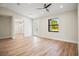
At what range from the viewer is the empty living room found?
1.81 meters

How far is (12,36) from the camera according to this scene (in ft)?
6.46

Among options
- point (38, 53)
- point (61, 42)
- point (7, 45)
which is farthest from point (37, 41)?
point (7, 45)

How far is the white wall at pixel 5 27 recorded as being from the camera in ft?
6.27

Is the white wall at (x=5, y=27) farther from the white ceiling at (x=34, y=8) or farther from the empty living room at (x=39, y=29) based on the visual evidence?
the white ceiling at (x=34, y=8)

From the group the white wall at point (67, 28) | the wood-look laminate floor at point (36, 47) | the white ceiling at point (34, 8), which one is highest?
the white ceiling at point (34, 8)

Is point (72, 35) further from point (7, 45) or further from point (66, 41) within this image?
point (7, 45)

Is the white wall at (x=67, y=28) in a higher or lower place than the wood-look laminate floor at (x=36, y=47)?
higher

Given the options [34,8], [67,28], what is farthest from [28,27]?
[67,28]

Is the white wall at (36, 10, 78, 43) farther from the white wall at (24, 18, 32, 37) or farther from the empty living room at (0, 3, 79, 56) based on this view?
the white wall at (24, 18, 32, 37)

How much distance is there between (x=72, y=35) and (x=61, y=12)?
53 cm

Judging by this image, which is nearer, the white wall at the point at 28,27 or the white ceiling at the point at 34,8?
the white ceiling at the point at 34,8

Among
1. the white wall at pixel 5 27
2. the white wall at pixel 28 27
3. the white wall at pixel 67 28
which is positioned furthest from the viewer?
the white wall at pixel 28 27

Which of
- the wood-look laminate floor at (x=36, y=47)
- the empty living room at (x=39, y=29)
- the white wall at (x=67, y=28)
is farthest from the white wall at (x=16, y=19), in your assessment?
the white wall at (x=67, y=28)

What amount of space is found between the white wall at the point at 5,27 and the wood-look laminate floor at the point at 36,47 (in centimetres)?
12
